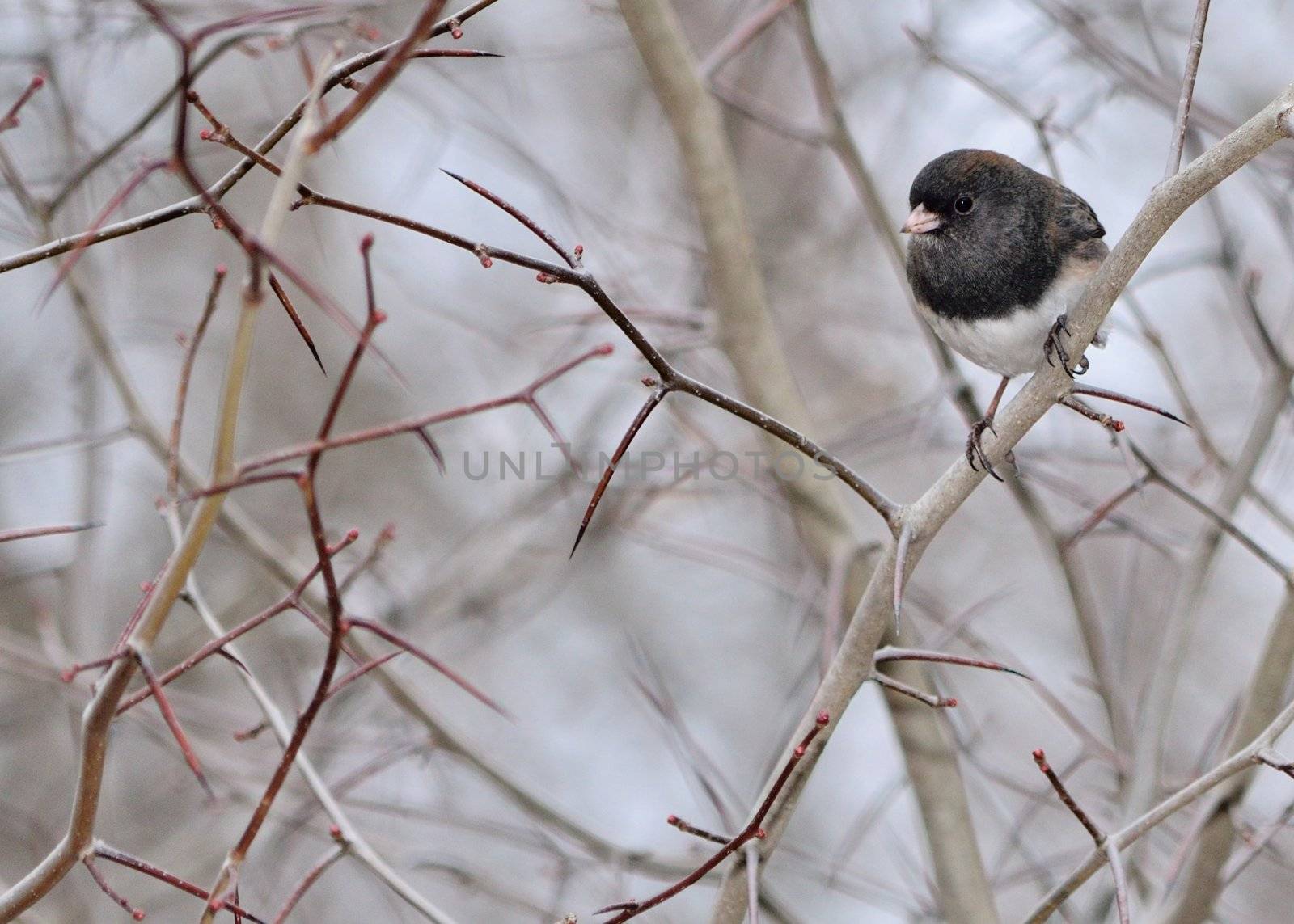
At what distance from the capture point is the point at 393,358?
4977 mm

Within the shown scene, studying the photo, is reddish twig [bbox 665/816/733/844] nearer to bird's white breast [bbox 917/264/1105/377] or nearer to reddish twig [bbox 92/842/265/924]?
reddish twig [bbox 92/842/265/924]

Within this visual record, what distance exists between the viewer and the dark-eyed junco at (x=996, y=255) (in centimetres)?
204

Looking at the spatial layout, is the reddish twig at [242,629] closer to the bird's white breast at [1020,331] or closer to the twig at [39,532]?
the twig at [39,532]

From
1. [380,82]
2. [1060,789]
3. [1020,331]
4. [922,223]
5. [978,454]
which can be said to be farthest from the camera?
[922,223]

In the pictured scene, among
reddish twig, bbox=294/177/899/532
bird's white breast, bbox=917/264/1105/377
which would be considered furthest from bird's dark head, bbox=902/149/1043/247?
reddish twig, bbox=294/177/899/532

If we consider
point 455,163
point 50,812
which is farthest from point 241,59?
point 50,812

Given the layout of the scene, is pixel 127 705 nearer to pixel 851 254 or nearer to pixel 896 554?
pixel 896 554

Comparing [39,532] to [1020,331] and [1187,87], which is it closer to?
[1187,87]

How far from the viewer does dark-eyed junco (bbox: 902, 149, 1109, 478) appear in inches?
80.4

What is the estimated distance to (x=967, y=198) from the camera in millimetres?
2215

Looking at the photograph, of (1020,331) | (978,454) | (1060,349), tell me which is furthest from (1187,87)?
(1020,331)

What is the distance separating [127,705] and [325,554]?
336 millimetres

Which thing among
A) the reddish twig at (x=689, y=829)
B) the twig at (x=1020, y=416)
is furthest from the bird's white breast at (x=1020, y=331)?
the reddish twig at (x=689, y=829)

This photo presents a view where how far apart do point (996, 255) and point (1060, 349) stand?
591mm
